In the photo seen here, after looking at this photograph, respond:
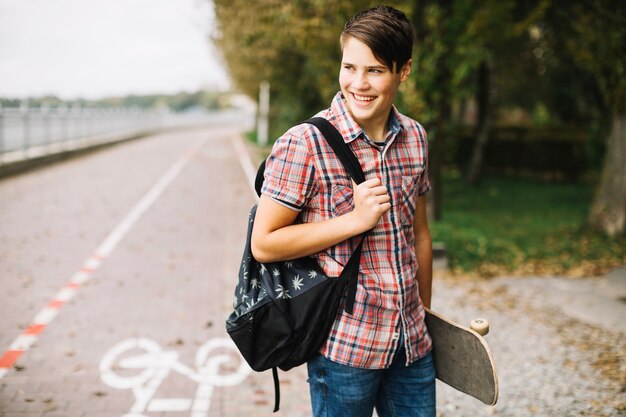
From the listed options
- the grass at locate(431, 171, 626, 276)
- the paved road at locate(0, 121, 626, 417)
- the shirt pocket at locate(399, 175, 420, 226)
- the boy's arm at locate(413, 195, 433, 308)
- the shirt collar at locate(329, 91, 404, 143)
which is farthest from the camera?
the grass at locate(431, 171, 626, 276)

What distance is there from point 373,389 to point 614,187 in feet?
30.4

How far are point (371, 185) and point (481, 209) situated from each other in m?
12.6

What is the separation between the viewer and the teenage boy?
1.90m

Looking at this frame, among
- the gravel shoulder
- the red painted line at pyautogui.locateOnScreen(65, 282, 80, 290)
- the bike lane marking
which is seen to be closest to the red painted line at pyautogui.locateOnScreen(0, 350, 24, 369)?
the bike lane marking

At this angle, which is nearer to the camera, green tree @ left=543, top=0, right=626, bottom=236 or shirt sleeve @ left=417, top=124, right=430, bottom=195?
shirt sleeve @ left=417, top=124, right=430, bottom=195

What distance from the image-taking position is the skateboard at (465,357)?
203 centimetres

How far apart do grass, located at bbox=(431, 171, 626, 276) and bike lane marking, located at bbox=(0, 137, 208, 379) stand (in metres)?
4.61

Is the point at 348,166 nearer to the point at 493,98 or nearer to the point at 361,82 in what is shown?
the point at 361,82

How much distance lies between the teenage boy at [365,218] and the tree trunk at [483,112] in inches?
612

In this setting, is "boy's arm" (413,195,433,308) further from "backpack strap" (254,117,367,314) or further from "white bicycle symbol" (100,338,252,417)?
"white bicycle symbol" (100,338,252,417)

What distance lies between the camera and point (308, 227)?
6.26ft

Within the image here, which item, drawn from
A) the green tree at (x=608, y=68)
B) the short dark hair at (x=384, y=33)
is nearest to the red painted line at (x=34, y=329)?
the short dark hair at (x=384, y=33)

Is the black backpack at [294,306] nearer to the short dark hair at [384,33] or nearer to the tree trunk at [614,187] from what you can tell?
the short dark hair at [384,33]

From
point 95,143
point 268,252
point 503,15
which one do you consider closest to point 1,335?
point 268,252
